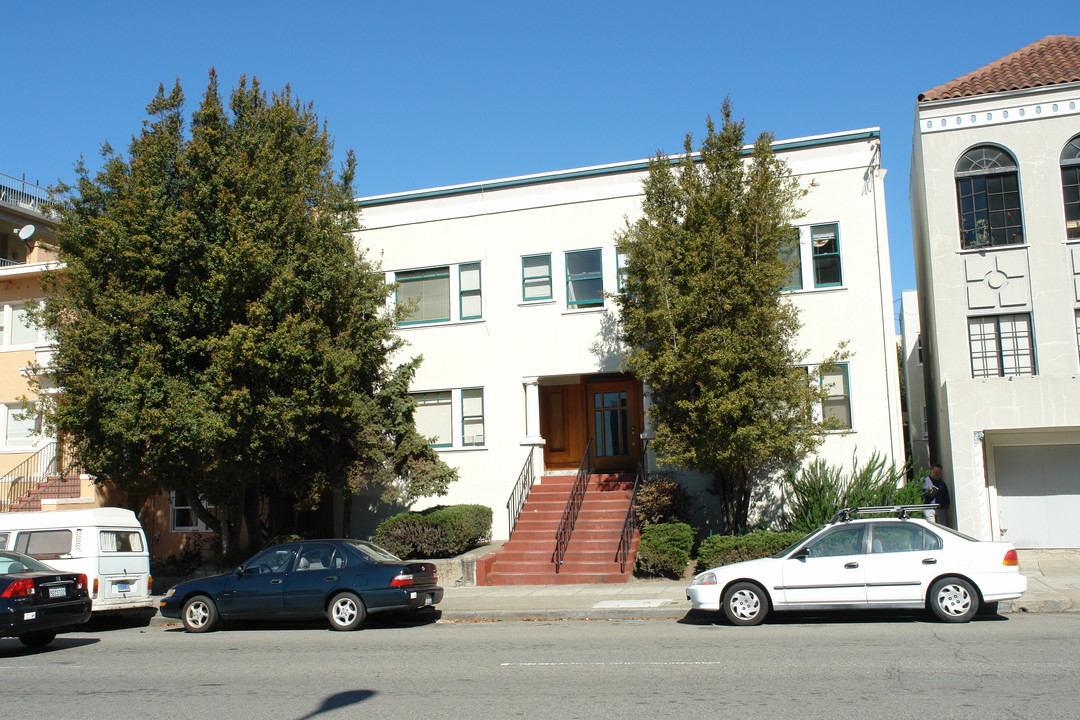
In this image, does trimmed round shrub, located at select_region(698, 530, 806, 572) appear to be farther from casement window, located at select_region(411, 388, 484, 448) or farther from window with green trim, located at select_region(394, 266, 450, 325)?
window with green trim, located at select_region(394, 266, 450, 325)

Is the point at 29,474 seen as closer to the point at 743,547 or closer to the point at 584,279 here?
the point at 584,279

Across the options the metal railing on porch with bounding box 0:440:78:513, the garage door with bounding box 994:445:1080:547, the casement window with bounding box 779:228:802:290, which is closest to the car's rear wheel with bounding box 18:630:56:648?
the metal railing on porch with bounding box 0:440:78:513

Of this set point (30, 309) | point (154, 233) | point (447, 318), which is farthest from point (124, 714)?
point (447, 318)

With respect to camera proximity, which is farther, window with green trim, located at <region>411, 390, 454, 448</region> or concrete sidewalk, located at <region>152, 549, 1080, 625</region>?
window with green trim, located at <region>411, 390, 454, 448</region>

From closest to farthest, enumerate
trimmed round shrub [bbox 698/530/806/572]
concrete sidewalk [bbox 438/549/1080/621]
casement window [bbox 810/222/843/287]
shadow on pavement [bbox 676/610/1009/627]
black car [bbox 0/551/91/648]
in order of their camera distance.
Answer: black car [bbox 0/551/91/648], shadow on pavement [bbox 676/610/1009/627], concrete sidewalk [bbox 438/549/1080/621], trimmed round shrub [bbox 698/530/806/572], casement window [bbox 810/222/843/287]

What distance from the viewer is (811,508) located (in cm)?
1822

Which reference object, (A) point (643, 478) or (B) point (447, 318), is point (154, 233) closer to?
(B) point (447, 318)

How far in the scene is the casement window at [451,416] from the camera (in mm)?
22141

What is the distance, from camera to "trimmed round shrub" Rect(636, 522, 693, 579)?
17203mm

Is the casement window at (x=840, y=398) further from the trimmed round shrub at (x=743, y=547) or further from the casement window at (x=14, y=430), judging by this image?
the casement window at (x=14, y=430)

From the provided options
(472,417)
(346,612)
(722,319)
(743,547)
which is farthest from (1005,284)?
(346,612)

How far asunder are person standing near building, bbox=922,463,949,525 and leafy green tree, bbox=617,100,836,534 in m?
2.55

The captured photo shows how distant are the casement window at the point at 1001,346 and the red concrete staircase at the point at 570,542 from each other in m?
7.56

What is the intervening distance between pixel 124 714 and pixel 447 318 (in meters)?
15.0
